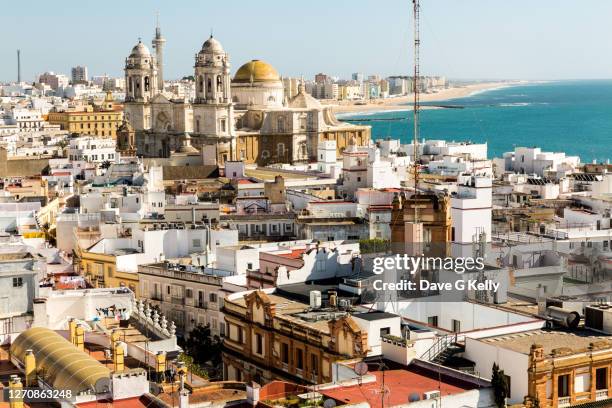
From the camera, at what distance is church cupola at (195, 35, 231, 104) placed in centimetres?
7062

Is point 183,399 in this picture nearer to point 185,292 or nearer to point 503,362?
point 503,362

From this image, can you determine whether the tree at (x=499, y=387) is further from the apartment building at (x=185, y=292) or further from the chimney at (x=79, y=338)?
the apartment building at (x=185, y=292)

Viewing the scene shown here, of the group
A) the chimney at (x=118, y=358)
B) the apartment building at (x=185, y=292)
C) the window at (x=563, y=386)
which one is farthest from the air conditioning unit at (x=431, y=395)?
the apartment building at (x=185, y=292)

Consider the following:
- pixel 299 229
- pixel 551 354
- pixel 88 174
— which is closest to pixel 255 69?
pixel 88 174

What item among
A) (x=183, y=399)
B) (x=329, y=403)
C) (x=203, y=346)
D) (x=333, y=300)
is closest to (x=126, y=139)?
(x=203, y=346)

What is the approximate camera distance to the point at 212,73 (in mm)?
71000

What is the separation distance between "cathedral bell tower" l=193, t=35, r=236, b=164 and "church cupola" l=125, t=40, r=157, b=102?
8459mm

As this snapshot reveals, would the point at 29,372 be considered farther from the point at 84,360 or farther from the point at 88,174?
the point at 88,174

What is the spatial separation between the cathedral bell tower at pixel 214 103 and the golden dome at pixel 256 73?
327 inches

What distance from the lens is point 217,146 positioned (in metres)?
70.9

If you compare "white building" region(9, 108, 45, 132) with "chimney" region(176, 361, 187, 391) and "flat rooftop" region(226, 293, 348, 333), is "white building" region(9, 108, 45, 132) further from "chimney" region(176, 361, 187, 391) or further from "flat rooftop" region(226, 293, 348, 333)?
"chimney" region(176, 361, 187, 391)

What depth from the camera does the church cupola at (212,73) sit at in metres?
70.6

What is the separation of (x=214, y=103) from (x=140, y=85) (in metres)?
10.6

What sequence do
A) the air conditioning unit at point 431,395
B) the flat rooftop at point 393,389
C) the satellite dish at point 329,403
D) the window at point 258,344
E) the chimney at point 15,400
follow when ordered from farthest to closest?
1. the window at point 258,344
2. the flat rooftop at point 393,389
3. the air conditioning unit at point 431,395
4. the satellite dish at point 329,403
5. the chimney at point 15,400
